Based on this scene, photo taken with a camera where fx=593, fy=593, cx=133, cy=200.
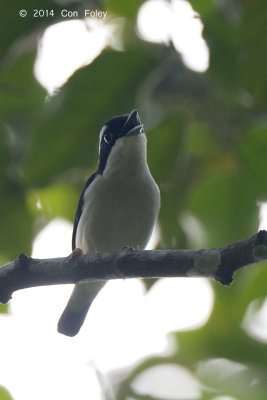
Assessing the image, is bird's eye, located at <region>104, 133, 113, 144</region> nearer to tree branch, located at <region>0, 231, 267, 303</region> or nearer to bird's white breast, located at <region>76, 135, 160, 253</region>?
bird's white breast, located at <region>76, 135, 160, 253</region>

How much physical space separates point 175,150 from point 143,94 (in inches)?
12.1

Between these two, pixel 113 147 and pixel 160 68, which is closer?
pixel 160 68

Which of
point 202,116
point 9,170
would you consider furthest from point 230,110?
point 9,170

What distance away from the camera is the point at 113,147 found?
4402 mm

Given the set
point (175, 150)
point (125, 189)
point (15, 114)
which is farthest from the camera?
point (125, 189)

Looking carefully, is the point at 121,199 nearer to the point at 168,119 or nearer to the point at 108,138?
the point at 108,138

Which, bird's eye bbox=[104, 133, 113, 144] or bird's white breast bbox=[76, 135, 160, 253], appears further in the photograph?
bird's eye bbox=[104, 133, 113, 144]

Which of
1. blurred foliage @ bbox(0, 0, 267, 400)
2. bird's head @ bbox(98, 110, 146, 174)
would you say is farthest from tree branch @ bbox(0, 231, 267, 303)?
bird's head @ bbox(98, 110, 146, 174)

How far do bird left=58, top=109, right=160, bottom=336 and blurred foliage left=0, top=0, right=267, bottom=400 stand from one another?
1.13m

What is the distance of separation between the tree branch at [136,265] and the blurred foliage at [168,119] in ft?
0.52

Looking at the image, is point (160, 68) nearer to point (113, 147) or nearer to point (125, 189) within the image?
point (125, 189)

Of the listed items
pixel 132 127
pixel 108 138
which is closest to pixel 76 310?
pixel 108 138

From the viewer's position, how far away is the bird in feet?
13.2

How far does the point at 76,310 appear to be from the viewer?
16.2 ft
